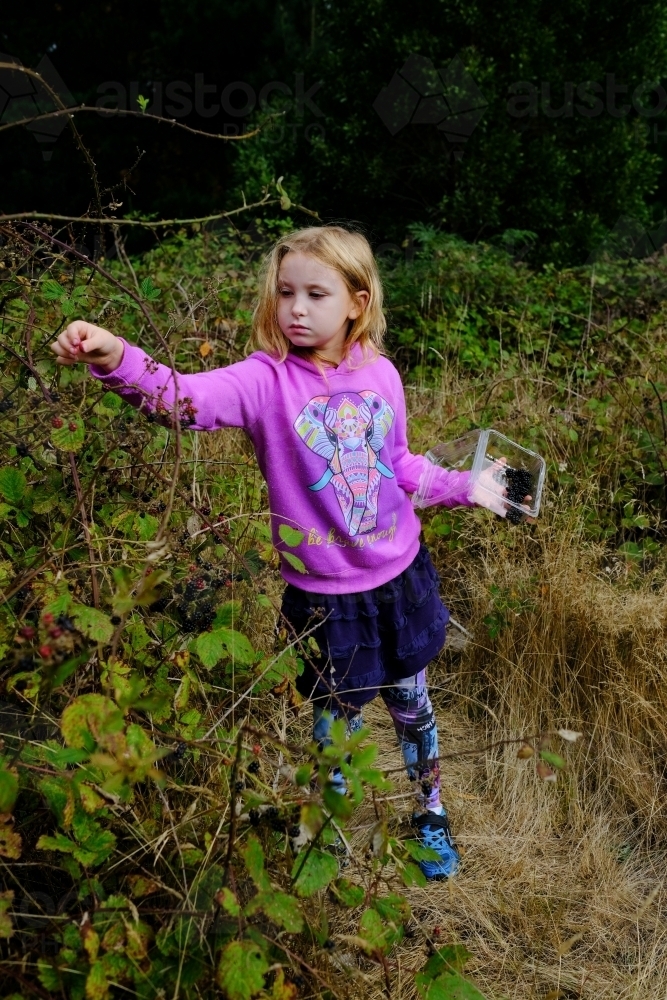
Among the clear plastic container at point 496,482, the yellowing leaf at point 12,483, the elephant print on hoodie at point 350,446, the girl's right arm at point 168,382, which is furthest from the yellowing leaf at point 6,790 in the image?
the clear plastic container at point 496,482

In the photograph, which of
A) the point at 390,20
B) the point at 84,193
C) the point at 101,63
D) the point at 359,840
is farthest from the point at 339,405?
the point at 101,63

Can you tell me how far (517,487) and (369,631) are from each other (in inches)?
18.9

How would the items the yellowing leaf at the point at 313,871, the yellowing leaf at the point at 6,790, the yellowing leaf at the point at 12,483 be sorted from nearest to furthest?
the yellowing leaf at the point at 6,790, the yellowing leaf at the point at 313,871, the yellowing leaf at the point at 12,483

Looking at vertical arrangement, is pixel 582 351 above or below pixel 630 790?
above

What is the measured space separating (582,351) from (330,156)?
3.47 m

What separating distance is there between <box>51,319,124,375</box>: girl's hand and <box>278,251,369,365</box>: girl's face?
1.37 ft

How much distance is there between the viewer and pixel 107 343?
153cm

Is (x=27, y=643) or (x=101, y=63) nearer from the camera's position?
(x=27, y=643)

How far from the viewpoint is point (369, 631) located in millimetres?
1923

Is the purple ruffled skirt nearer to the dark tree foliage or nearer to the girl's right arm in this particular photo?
the girl's right arm

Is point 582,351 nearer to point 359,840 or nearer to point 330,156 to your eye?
point 359,840

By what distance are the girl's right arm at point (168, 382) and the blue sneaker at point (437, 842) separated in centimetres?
110

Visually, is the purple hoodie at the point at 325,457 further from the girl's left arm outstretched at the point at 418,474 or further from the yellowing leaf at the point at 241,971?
the yellowing leaf at the point at 241,971

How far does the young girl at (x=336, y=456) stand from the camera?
1834 mm
